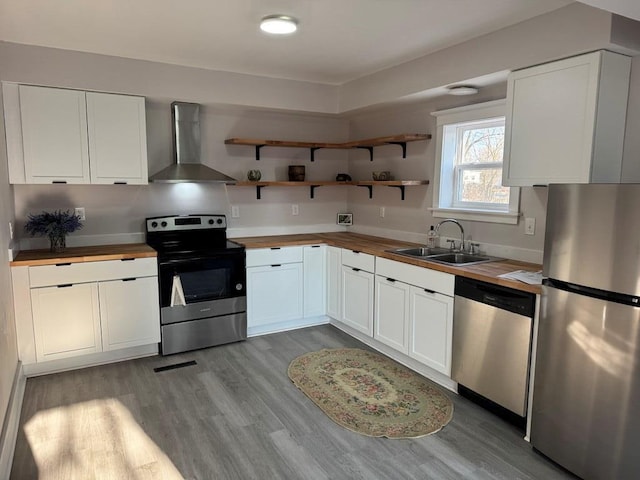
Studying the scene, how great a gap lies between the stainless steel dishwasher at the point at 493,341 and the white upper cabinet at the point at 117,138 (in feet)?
8.72

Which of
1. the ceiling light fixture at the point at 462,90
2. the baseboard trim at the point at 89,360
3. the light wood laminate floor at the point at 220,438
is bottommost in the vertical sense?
the light wood laminate floor at the point at 220,438

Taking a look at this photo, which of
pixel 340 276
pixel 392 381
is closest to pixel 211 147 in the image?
pixel 340 276

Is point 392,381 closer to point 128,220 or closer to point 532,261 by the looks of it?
point 532,261

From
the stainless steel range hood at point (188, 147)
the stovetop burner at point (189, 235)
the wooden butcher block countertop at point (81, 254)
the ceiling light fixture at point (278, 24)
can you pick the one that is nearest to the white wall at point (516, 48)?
the ceiling light fixture at point (278, 24)

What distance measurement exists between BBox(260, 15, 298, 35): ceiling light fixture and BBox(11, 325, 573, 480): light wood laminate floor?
7.74ft

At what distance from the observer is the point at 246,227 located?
445cm

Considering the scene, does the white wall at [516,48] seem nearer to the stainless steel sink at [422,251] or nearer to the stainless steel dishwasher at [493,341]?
the stainless steel sink at [422,251]

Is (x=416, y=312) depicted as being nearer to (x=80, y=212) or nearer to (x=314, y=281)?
(x=314, y=281)

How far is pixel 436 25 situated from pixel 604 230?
1.58 metres

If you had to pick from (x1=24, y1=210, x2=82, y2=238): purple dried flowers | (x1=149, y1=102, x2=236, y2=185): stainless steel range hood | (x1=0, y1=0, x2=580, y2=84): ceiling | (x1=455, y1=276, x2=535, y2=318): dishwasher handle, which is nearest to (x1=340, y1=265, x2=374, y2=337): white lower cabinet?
(x1=455, y1=276, x2=535, y2=318): dishwasher handle

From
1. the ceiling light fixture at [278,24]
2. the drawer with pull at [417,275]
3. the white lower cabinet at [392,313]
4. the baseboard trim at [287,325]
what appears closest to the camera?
the ceiling light fixture at [278,24]

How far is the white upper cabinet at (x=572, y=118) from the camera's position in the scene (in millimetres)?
2328

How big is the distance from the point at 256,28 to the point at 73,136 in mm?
1651

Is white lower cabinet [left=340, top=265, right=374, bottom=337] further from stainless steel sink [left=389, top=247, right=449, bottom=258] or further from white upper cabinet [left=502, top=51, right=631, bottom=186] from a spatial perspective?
white upper cabinet [left=502, top=51, right=631, bottom=186]
